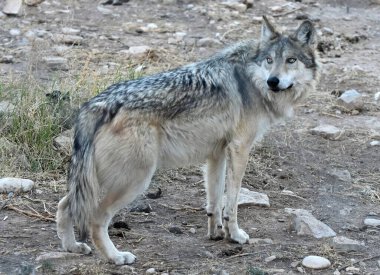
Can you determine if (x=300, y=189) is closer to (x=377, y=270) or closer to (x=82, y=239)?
(x=377, y=270)

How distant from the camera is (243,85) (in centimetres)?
576

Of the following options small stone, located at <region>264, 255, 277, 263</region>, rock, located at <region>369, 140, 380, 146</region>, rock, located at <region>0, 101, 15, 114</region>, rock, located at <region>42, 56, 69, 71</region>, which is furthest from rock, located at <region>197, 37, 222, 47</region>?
small stone, located at <region>264, 255, 277, 263</region>

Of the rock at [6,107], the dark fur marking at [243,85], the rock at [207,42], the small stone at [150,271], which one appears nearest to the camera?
the small stone at [150,271]

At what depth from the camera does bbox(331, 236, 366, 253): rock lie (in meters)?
5.63

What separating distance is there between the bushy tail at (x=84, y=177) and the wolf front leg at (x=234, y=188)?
102 cm

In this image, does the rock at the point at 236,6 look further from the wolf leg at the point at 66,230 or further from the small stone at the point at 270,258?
the wolf leg at the point at 66,230

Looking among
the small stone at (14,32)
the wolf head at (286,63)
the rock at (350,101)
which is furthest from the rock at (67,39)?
the wolf head at (286,63)

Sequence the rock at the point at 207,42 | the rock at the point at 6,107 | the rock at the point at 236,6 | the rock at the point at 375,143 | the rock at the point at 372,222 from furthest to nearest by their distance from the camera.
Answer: the rock at the point at 236,6, the rock at the point at 207,42, the rock at the point at 375,143, the rock at the point at 6,107, the rock at the point at 372,222

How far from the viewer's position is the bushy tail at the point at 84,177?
512 centimetres

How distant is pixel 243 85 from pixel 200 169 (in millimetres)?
1621

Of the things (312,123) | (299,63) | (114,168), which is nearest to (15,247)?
(114,168)

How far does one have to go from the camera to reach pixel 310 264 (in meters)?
5.30

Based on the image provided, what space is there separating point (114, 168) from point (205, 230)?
1221 millimetres

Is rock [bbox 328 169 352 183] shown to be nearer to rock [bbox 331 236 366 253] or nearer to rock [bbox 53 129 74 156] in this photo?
rock [bbox 331 236 366 253]
